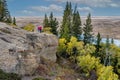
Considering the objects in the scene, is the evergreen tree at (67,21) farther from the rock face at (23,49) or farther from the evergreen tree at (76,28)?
the rock face at (23,49)

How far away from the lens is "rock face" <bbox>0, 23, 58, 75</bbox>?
6425 cm

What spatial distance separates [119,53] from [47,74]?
46.8 metres

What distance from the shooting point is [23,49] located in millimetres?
68812

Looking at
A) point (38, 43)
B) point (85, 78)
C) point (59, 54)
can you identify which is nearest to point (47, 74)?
point (38, 43)

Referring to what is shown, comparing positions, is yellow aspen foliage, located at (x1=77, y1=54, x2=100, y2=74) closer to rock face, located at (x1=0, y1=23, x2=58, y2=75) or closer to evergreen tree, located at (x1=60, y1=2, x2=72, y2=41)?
rock face, located at (x1=0, y1=23, x2=58, y2=75)

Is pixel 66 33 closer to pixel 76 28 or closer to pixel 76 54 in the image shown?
pixel 76 28

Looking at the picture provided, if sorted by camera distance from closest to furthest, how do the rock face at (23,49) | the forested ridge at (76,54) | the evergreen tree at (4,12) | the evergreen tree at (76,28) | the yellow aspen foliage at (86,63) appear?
1. the rock face at (23,49)
2. the forested ridge at (76,54)
3. the yellow aspen foliage at (86,63)
4. the evergreen tree at (4,12)
5. the evergreen tree at (76,28)

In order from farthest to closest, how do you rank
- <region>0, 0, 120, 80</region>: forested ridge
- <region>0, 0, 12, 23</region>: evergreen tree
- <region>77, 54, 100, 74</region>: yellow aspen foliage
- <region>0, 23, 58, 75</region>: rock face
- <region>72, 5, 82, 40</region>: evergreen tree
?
<region>72, 5, 82, 40</region>: evergreen tree → <region>0, 0, 12, 23</region>: evergreen tree → <region>77, 54, 100, 74</region>: yellow aspen foliage → <region>0, 0, 120, 80</region>: forested ridge → <region>0, 23, 58, 75</region>: rock face

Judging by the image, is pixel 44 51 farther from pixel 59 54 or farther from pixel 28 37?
pixel 59 54

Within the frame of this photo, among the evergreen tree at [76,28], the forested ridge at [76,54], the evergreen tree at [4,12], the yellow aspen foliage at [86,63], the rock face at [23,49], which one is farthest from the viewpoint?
the evergreen tree at [76,28]

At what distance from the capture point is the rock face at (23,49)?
64.2 meters

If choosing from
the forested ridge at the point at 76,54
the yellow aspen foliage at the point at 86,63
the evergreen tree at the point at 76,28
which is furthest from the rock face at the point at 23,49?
the evergreen tree at the point at 76,28

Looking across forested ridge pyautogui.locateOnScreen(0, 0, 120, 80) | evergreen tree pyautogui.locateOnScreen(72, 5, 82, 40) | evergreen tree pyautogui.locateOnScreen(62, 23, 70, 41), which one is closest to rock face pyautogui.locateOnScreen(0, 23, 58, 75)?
forested ridge pyautogui.locateOnScreen(0, 0, 120, 80)

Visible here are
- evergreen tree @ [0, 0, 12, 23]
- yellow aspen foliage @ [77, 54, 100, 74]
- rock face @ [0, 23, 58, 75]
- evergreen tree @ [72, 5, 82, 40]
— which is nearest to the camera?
rock face @ [0, 23, 58, 75]
